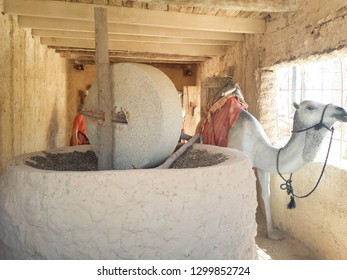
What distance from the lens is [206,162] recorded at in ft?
7.91

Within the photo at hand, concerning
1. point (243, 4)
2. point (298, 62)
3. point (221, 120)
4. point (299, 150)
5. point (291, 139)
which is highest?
point (243, 4)

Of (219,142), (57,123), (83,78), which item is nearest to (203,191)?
(219,142)

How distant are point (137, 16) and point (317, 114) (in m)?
2.69

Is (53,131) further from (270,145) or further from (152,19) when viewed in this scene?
(270,145)

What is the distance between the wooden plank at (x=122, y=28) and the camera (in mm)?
4613

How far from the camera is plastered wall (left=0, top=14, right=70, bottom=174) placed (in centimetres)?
407

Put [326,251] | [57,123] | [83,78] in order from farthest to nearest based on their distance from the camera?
1. [83,78]
2. [57,123]
3. [326,251]

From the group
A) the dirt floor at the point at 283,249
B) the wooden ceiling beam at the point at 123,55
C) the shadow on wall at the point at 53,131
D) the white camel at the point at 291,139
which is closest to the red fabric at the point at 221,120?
the white camel at the point at 291,139

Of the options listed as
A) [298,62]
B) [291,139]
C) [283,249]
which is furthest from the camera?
[298,62]

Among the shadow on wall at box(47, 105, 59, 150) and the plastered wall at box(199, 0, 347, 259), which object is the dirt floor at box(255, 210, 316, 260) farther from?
the shadow on wall at box(47, 105, 59, 150)

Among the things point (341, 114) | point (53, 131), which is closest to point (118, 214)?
point (341, 114)

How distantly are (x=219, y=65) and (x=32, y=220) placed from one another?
5748mm

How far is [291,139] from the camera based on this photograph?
3.57m

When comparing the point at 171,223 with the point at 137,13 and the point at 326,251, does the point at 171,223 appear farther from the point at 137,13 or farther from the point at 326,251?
the point at 137,13
